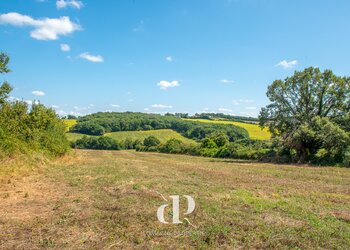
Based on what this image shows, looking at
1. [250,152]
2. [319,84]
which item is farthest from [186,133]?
[319,84]

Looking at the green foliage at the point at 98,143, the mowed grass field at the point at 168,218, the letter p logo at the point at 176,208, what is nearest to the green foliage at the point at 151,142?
the green foliage at the point at 98,143

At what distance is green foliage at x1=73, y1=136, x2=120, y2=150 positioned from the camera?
8488cm

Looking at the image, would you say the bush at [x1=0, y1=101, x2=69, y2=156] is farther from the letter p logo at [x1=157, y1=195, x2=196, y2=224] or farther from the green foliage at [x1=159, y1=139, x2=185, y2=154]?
the green foliage at [x1=159, y1=139, x2=185, y2=154]

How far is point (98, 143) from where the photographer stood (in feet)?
279

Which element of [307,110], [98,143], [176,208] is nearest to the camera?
[176,208]

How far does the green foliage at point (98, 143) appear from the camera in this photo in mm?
84875

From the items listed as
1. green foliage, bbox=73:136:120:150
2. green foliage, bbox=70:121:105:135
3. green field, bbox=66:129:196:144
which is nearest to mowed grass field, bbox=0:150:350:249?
green foliage, bbox=73:136:120:150

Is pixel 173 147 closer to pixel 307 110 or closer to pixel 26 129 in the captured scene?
pixel 307 110

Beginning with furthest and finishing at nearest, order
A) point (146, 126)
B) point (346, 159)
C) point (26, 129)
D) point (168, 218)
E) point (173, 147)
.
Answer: point (146, 126), point (173, 147), point (346, 159), point (26, 129), point (168, 218)

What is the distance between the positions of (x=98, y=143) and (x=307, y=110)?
218 ft

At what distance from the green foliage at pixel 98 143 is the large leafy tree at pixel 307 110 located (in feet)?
197

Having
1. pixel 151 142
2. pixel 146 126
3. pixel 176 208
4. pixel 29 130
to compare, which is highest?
pixel 29 130

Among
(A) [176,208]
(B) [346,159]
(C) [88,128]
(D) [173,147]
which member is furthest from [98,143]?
(A) [176,208]

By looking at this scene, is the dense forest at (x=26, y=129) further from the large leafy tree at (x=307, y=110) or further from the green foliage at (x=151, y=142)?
the green foliage at (x=151, y=142)
